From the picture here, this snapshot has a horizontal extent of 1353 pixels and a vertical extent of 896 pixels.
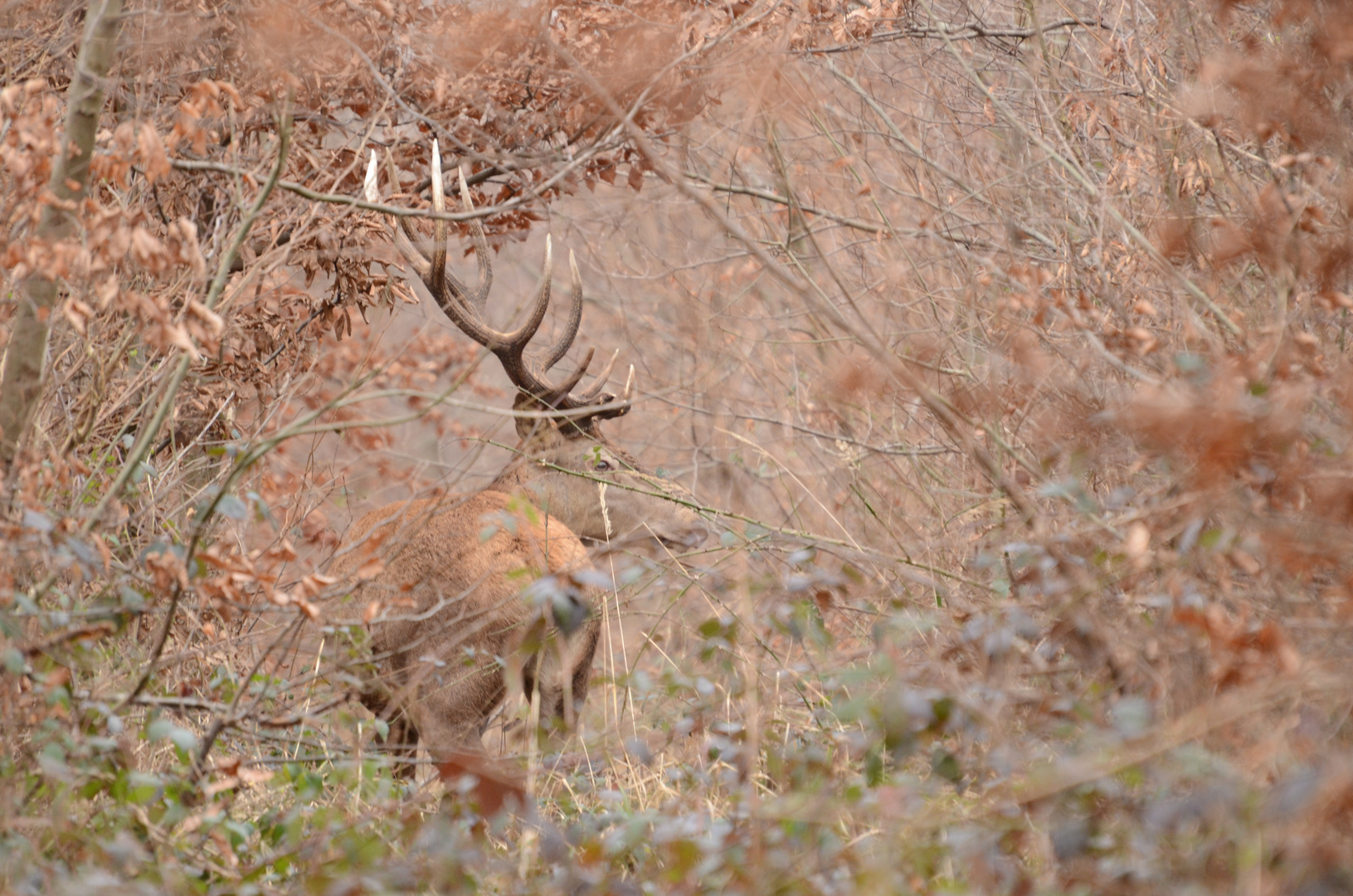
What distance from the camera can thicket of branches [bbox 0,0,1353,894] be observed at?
282 centimetres

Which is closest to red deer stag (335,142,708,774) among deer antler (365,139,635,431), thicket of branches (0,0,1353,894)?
deer antler (365,139,635,431)

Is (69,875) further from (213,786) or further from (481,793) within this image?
(481,793)

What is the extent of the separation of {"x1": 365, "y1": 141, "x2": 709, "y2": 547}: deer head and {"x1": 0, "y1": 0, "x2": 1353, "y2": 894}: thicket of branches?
408 mm

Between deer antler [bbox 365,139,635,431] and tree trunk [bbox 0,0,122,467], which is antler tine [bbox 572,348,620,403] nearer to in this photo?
deer antler [bbox 365,139,635,431]

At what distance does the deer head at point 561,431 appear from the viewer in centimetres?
647

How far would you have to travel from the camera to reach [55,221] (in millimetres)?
3852

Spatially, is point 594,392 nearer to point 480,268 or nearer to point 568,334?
point 568,334

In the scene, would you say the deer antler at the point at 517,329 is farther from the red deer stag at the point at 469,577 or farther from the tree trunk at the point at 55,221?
the tree trunk at the point at 55,221

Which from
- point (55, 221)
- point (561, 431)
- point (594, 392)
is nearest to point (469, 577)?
point (561, 431)

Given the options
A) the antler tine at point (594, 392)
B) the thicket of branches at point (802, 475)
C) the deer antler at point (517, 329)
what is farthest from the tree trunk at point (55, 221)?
the antler tine at point (594, 392)

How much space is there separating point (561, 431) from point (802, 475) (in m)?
1.39

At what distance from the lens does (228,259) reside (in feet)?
12.1

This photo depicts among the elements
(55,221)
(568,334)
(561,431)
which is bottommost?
(561,431)

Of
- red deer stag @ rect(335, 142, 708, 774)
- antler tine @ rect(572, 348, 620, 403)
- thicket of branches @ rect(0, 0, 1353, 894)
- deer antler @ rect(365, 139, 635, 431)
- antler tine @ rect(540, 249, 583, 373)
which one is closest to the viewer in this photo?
thicket of branches @ rect(0, 0, 1353, 894)
